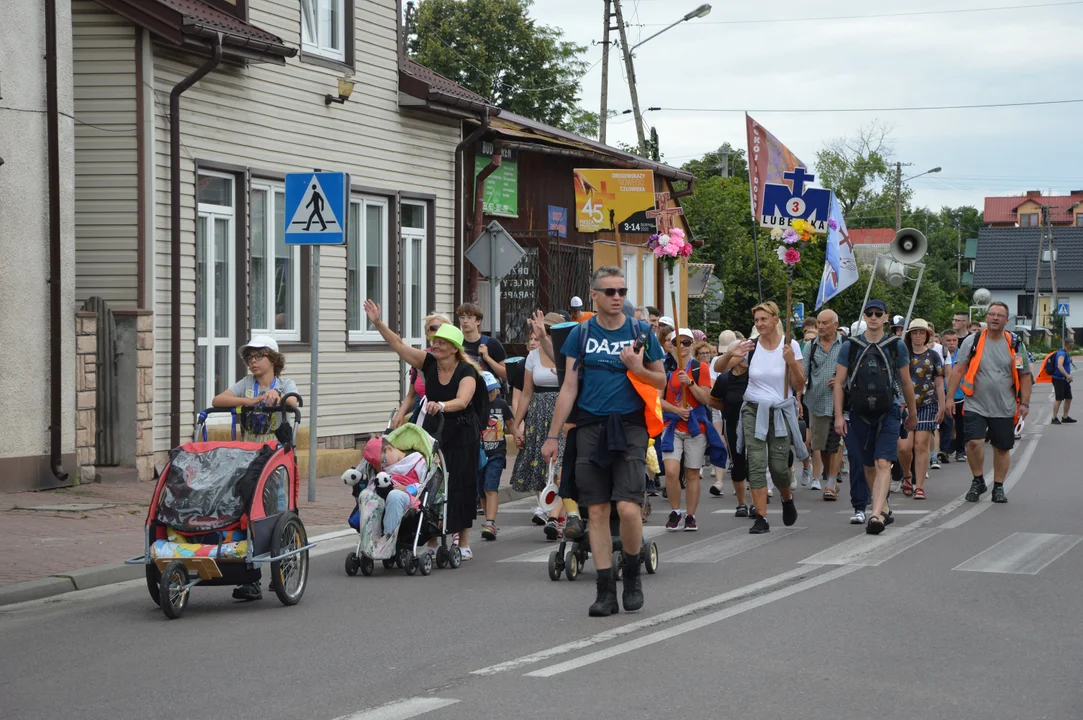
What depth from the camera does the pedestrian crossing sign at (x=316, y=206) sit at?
46.2 ft

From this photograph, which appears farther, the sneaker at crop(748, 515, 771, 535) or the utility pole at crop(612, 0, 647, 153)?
the utility pole at crop(612, 0, 647, 153)

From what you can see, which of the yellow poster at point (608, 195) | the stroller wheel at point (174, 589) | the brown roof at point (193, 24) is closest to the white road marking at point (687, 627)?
the stroller wheel at point (174, 589)

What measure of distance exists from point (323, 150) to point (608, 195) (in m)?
8.03

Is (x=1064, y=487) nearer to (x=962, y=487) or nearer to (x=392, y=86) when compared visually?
(x=962, y=487)

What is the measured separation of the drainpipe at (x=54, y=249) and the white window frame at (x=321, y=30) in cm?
476

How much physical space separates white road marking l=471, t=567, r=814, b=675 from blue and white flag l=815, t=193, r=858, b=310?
Answer: 9009 millimetres

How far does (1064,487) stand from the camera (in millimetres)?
17062

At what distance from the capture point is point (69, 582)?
9.64m

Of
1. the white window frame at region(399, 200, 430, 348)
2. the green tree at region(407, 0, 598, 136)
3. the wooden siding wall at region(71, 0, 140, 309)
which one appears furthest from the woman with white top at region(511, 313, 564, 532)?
the green tree at region(407, 0, 598, 136)

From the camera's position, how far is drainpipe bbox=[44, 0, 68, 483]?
47.1ft

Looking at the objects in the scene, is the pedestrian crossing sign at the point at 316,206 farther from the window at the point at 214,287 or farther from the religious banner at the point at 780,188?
the religious banner at the point at 780,188

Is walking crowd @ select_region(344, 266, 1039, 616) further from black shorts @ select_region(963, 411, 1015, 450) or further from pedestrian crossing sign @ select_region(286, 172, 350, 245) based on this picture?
pedestrian crossing sign @ select_region(286, 172, 350, 245)

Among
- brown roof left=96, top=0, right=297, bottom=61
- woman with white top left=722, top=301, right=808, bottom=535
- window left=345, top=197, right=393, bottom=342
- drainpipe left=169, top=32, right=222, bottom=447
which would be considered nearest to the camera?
woman with white top left=722, top=301, right=808, bottom=535

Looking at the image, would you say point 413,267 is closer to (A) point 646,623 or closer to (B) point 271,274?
(B) point 271,274
